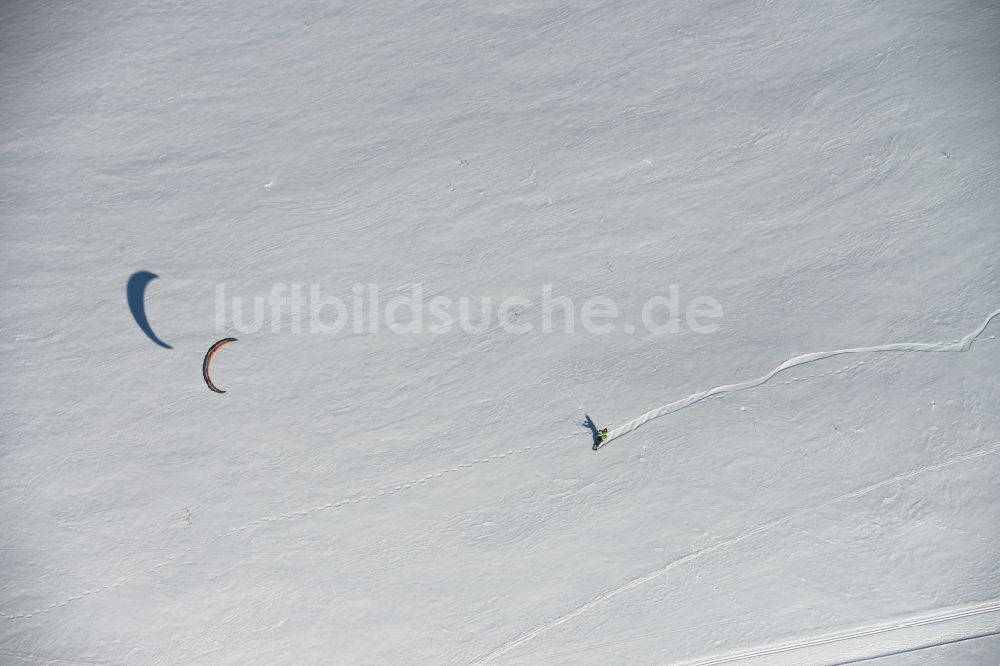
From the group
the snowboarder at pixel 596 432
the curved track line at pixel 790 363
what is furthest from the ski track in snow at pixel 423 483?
the snowboarder at pixel 596 432

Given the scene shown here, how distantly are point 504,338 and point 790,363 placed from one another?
2835mm

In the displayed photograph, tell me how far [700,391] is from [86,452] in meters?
5.98

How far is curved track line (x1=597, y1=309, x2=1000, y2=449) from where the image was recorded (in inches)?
265

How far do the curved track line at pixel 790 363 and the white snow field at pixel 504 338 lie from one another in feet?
0.10

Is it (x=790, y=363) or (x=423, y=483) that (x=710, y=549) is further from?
(x=423, y=483)

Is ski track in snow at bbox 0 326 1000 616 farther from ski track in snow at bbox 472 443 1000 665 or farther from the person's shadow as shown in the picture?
the person's shadow

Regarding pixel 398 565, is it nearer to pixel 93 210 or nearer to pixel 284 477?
pixel 284 477

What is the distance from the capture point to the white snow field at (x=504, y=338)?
660 cm

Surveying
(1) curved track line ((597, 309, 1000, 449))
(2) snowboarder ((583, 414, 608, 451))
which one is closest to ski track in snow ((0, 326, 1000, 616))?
(1) curved track line ((597, 309, 1000, 449))

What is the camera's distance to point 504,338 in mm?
6785

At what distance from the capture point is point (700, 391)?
674cm

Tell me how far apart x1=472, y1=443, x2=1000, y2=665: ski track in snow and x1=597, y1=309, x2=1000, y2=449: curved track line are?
3.51 feet

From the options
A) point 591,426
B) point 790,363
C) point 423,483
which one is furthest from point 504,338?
point 790,363

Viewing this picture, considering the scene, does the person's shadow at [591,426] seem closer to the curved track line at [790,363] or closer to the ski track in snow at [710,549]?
the curved track line at [790,363]
